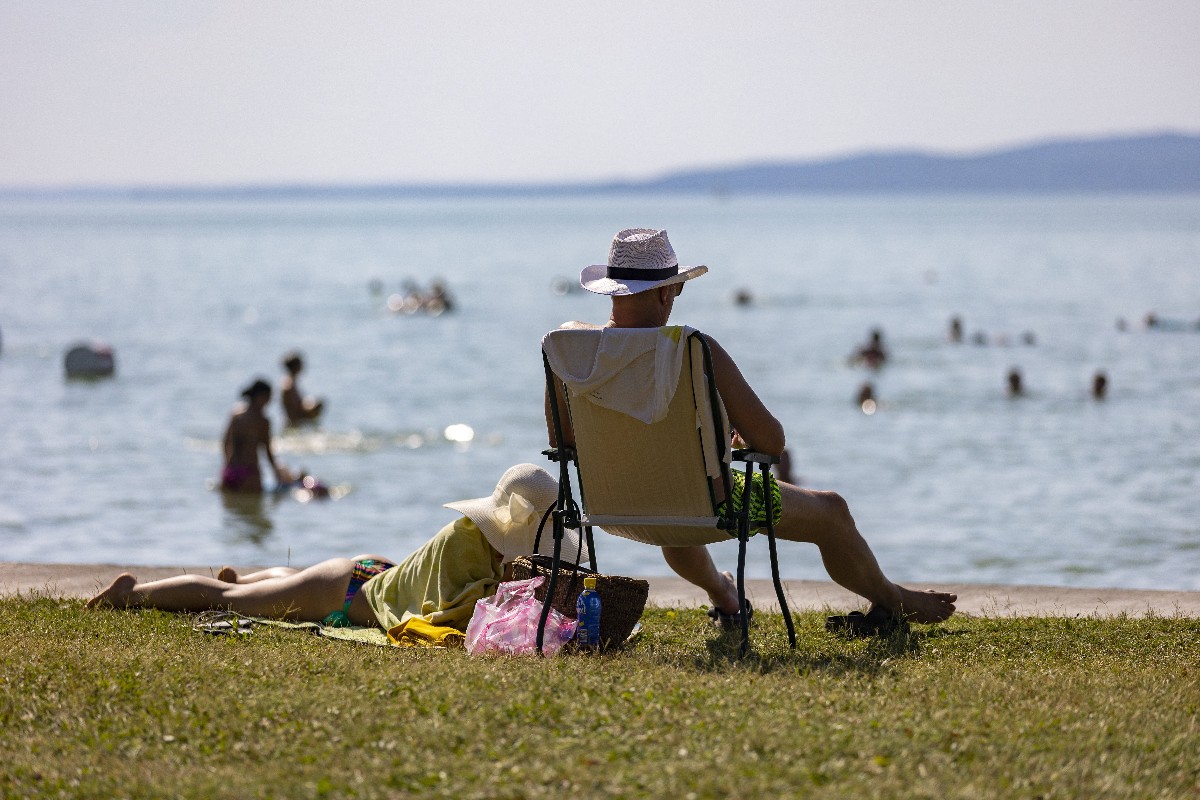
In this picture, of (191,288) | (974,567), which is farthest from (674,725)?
(191,288)

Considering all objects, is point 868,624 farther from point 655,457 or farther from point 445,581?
point 445,581

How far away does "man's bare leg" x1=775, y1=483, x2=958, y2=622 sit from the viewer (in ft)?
17.2

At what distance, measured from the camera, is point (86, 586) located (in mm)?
6629

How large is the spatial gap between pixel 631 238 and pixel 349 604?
1932mm

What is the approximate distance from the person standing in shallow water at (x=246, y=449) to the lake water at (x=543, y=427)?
25 centimetres

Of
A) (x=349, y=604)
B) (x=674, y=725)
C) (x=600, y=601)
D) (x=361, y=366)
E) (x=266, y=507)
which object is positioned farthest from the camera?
(x=361, y=366)

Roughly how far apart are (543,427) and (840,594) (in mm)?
15475

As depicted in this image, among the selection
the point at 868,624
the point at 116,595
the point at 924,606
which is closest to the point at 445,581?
the point at 116,595

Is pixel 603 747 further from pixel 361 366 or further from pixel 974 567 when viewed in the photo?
pixel 361 366

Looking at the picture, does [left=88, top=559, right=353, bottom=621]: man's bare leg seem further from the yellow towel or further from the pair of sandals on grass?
the pair of sandals on grass

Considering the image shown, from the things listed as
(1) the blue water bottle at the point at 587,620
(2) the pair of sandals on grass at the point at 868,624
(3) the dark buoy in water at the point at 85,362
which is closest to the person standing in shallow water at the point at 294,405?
(3) the dark buoy in water at the point at 85,362

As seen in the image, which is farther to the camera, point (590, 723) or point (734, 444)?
point (734, 444)

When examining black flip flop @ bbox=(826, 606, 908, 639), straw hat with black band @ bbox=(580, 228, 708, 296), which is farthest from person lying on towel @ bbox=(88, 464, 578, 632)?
black flip flop @ bbox=(826, 606, 908, 639)

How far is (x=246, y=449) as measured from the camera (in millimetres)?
14633
